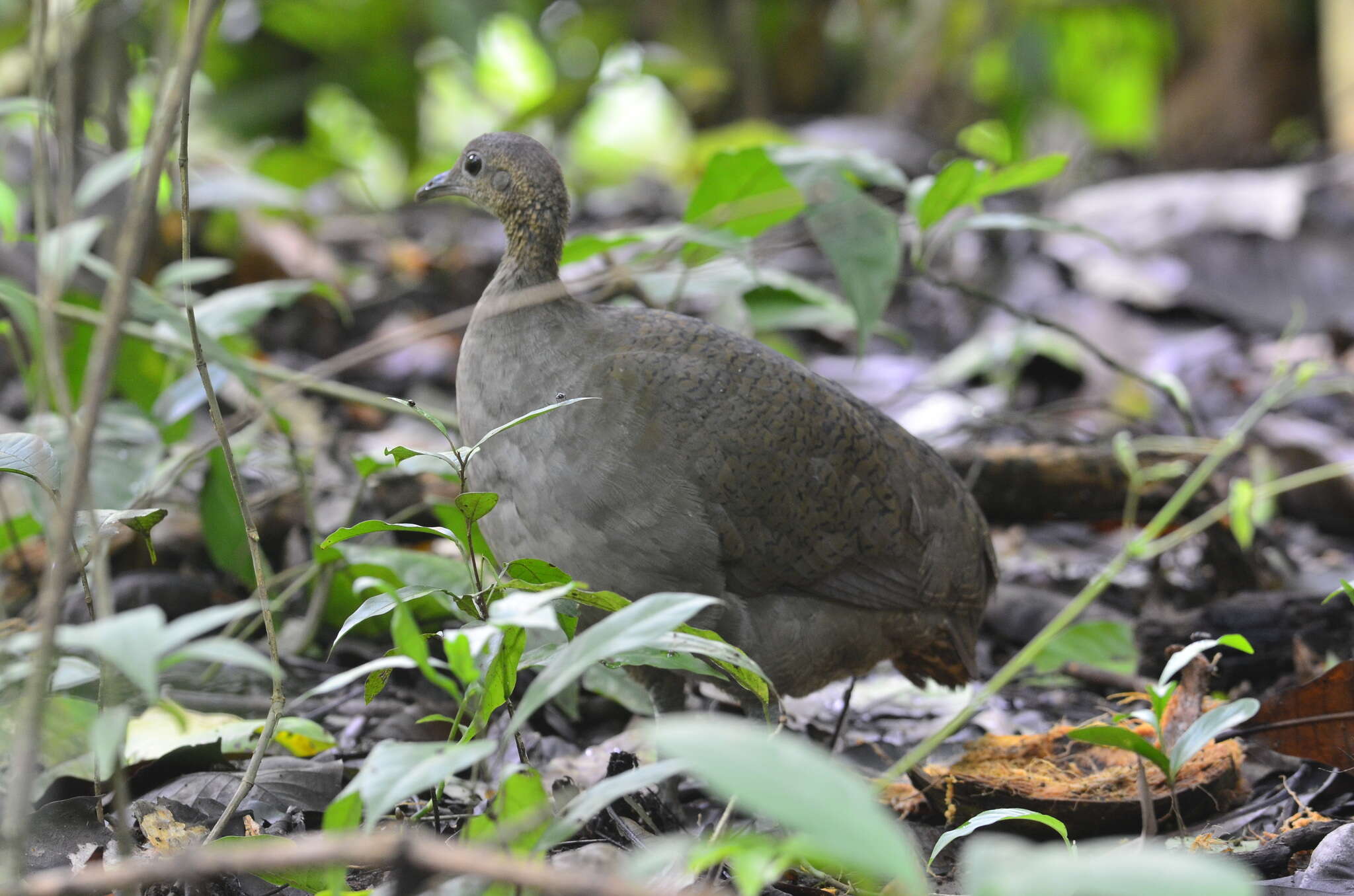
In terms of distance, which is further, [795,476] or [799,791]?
[795,476]

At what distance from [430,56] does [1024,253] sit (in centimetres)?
→ 367

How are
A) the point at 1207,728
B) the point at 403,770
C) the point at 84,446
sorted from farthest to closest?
1. the point at 1207,728
2. the point at 403,770
3. the point at 84,446

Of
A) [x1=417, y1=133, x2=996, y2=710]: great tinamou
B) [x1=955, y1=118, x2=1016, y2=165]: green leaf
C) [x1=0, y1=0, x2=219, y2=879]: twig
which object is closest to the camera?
[x1=0, y1=0, x2=219, y2=879]: twig

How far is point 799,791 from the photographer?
1.07 metres

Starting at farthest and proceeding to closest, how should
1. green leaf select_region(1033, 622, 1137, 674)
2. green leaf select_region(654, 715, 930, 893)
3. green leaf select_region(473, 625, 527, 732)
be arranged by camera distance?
1. green leaf select_region(1033, 622, 1137, 674)
2. green leaf select_region(473, 625, 527, 732)
3. green leaf select_region(654, 715, 930, 893)

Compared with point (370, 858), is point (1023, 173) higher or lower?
higher

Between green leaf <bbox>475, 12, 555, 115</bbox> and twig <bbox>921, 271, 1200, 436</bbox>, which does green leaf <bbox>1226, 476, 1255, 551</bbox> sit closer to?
twig <bbox>921, 271, 1200, 436</bbox>

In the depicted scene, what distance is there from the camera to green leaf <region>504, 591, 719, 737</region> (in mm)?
1484

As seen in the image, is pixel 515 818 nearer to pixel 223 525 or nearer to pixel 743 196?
pixel 223 525

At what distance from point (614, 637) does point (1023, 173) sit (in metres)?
2.35

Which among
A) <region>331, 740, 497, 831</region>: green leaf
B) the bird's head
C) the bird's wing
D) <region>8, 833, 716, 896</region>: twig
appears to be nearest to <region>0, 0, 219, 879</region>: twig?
<region>8, 833, 716, 896</region>: twig

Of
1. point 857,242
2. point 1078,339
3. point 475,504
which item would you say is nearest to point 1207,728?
point 475,504

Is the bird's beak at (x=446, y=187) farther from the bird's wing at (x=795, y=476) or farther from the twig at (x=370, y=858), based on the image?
the twig at (x=370, y=858)

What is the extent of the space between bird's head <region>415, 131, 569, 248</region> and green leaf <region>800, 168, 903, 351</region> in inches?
28.0
